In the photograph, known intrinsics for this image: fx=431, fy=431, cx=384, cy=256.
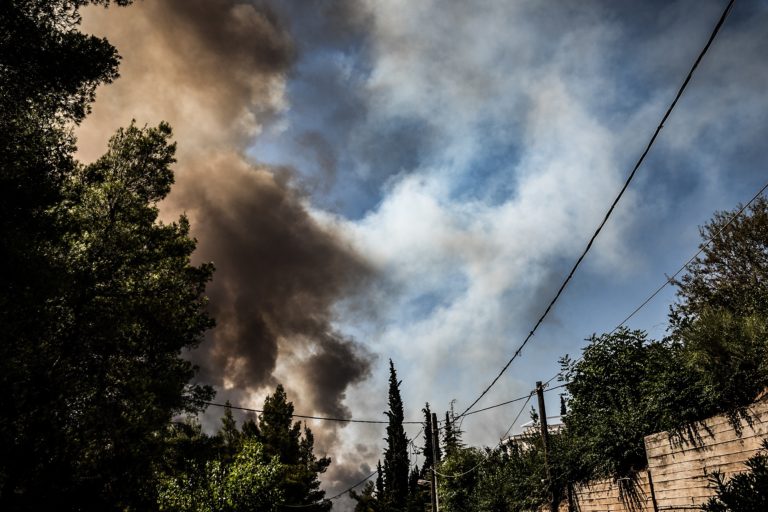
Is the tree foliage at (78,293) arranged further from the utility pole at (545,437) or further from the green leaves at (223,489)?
the utility pole at (545,437)

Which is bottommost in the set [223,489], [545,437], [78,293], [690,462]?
[690,462]

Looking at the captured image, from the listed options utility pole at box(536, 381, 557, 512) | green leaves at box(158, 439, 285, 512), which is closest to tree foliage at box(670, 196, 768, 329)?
utility pole at box(536, 381, 557, 512)

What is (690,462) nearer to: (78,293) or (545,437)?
(545,437)

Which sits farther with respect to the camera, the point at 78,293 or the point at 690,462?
the point at 78,293

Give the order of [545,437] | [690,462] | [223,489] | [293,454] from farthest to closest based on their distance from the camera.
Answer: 1. [293,454]
2. [223,489]
3. [545,437]
4. [690,462]

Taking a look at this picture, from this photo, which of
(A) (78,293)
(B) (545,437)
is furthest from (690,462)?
(A) (78,293)

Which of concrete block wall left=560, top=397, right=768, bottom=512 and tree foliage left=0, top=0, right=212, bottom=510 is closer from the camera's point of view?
concrete block wall left=560, top=397, right=768, bottom=512

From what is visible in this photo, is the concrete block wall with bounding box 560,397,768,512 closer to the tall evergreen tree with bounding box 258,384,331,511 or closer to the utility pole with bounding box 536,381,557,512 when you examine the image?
the utility pole with bounding box 536,381,557,512

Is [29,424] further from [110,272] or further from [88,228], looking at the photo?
[88,228]

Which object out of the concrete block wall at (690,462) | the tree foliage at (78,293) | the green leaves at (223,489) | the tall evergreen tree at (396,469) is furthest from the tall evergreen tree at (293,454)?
the concrete block wall at (690,462)

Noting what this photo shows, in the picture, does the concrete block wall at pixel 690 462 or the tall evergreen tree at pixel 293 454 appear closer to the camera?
the concrete block wall at pixel 690 462

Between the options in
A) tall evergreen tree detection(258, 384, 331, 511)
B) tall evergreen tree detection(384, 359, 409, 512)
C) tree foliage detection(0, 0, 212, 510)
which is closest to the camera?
tree foliage detection(0, 0, 212, 510)

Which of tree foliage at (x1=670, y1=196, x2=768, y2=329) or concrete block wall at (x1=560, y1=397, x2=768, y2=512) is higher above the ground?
tree foliage at (x1=670, y1=196, x2=768, y2=329)

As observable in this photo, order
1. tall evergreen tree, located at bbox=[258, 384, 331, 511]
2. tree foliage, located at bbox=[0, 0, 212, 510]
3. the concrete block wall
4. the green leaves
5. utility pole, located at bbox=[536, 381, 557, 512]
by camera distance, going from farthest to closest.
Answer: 1. tall evergreen tree, located at bbox=[258, 384, 331, 511]
2. the green leaves
3. utility pole, located at bbox=[536, 381, 557, 512]
4. tree foliage, located at bbox=[0, 0, 212, 510]
5. the concrete block wall
